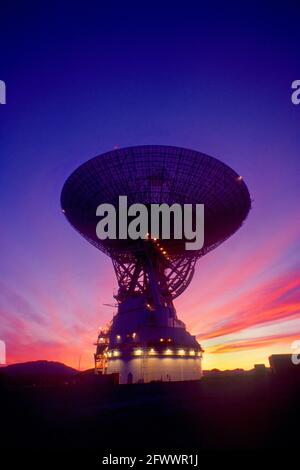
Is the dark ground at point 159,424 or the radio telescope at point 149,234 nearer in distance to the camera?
the dark ground at point 159,424

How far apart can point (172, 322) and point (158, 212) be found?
17.3 metres

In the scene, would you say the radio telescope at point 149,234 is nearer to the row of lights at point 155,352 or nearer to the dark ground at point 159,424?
the row of lights at point 155,352

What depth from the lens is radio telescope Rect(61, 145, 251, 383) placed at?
46.0 m

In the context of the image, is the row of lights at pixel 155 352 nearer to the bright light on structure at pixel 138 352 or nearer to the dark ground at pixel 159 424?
the bright light on structure at pixel 138 352

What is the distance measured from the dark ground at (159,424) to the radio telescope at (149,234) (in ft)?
84.1

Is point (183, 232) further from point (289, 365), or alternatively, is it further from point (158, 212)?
point (289, 365)

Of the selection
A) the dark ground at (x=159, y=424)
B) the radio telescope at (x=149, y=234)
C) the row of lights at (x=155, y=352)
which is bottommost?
the dark ground at (x=159, y=424)

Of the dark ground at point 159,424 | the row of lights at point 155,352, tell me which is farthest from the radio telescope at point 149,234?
the dark ground at point 159,424

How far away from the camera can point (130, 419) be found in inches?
635

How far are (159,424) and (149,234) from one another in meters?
35.1

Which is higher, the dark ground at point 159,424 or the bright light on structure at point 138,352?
the bright light on structure at point 138,352

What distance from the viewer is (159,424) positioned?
1520cm

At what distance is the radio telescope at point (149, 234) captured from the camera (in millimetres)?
45969
